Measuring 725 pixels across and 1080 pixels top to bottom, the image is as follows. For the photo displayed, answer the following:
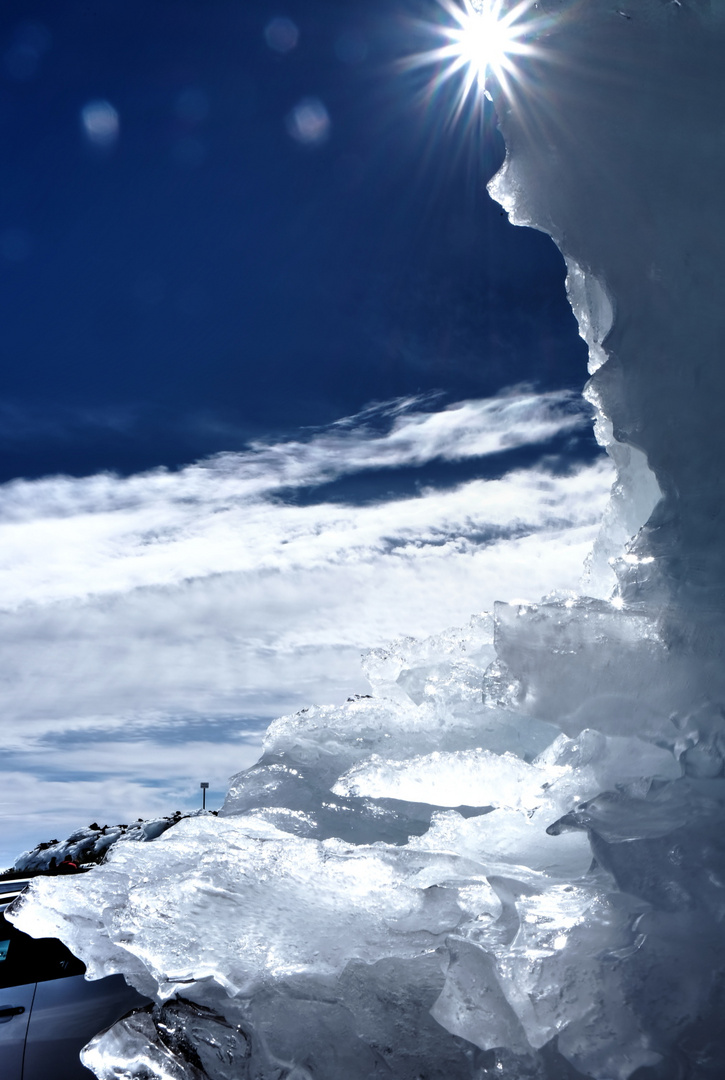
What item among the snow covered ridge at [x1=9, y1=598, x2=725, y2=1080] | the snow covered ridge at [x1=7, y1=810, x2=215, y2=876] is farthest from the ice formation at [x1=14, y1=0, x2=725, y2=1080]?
the snow covered ridge at [x1=7, y1=810, x2=215, y2=876]

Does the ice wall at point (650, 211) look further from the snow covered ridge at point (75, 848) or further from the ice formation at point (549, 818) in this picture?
the snow covered ridge at point (75, 848)

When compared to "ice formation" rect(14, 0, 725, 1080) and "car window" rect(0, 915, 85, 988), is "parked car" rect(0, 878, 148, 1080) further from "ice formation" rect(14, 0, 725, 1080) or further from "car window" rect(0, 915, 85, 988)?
"ice formation" rect(14, 0, 725, 1080)

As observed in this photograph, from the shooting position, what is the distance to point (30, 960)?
5141mm

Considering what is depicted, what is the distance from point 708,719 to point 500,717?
5.97ft

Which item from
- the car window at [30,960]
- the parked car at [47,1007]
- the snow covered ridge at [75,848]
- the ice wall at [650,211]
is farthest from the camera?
the snow covered ridge at [75,848]

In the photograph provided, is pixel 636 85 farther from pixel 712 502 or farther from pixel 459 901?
pixel 459 901

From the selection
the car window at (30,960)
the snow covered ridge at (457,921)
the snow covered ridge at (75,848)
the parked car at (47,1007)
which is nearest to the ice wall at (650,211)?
the snow covered ridge at (457,921)

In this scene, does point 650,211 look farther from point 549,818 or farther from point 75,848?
point 75,848

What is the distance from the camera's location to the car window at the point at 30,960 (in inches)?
199

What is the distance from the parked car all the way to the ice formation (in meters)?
1.92

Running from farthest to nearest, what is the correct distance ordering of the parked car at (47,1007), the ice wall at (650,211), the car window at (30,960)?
the car window at (30,960) → the parked car at (47,1007) → the ice wall at (650,211)

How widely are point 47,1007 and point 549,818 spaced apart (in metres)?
3.71

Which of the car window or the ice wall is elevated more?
the ice wall

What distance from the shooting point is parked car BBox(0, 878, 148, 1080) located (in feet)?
15.5
